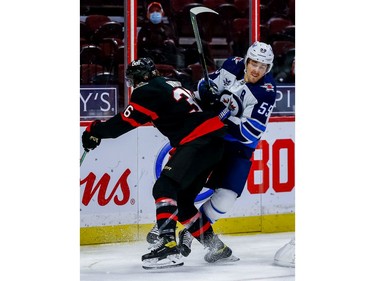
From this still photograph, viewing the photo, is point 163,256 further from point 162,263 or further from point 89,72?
point 89,72

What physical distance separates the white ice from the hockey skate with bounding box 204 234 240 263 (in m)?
0.03

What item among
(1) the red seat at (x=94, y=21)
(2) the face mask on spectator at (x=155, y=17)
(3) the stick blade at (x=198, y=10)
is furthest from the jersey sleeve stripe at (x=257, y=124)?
(1) the red seat at (x=94, y=21)

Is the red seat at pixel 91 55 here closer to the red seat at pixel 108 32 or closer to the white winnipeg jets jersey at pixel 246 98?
the red seat at pixel 108 32

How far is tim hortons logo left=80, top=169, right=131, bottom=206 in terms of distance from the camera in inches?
194

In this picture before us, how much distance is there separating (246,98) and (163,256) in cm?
76

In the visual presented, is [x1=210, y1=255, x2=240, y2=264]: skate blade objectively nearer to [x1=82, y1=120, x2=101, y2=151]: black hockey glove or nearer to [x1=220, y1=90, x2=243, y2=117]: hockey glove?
[x1=220, y1=90, x2=243, y2=117]: hockey glove

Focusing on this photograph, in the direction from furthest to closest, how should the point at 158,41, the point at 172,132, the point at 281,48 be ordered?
the point at 281,48
the point at 158,41
the point at 172,132

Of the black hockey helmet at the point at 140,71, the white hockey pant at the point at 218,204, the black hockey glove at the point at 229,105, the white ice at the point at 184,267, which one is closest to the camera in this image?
the white ice at the point at 184,267

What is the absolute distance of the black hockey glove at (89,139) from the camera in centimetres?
446

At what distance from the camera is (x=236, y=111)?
15.4 ft

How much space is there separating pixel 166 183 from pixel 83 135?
1.32ft

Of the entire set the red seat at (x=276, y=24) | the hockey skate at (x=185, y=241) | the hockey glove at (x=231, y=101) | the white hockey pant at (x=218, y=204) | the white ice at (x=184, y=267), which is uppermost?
the red seat at (x=276, y=24)

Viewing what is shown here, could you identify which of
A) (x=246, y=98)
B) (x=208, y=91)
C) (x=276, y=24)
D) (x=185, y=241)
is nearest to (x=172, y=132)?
(x=208, y=91)

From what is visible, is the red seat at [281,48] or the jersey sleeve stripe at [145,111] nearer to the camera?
the jersey sleeve stripe at [145,111]
